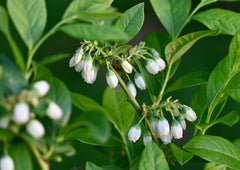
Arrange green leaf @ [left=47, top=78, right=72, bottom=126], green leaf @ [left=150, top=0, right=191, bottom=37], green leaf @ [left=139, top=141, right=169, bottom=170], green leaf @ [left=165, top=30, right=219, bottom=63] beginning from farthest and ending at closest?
green leaf @ [left=150, top=0, right=191, bottom=37] → green leaf @ [left=165, top=30, right=219, bottom=63] → green leaf @ [left=139, top=141, right=169, bottom=170] → green leaf @ [left=47, top=78, right=72, bottom=126]

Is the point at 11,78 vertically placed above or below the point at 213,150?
above

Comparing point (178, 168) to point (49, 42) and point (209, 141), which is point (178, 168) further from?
point (209, 141)

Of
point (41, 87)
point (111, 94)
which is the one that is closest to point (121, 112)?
point (111, 94)

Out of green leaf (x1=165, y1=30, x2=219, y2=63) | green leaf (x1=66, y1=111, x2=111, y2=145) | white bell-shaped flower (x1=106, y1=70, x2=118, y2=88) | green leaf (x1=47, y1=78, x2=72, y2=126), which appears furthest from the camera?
white bell-shaped flower (x1=106, y1=70, x2=118, y2=88)


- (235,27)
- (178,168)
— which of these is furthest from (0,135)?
(178,168)

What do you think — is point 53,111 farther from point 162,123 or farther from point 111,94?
point 111,94

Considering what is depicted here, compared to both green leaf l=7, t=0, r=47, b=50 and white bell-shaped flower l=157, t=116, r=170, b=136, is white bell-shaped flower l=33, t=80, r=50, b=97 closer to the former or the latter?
green leaf l=7, t=0, r=47, b=50

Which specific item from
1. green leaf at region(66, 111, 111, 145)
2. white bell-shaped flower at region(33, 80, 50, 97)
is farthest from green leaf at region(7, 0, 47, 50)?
green leaf at region(66, 111, 111, 145)
